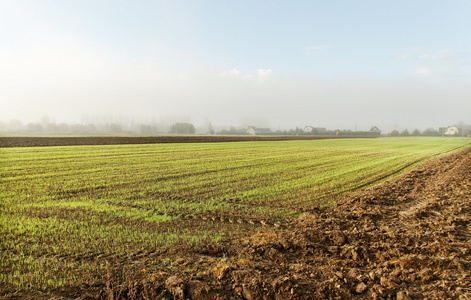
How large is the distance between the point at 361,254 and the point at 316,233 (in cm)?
118

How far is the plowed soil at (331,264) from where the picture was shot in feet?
13.4

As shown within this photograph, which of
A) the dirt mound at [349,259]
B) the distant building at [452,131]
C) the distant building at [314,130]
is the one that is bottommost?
the dirt mound at [349,259]

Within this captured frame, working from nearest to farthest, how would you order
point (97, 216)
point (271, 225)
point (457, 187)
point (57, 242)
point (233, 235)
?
1. point (57, 242)
2. point (233, 235)
3. point (271, 225)
4. point (97, 216)
5. point (457, 187)

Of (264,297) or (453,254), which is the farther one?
(453,254)

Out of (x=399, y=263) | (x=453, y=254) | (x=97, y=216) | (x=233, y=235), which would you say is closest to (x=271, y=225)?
(x=233, y=235)

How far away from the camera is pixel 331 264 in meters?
5.02

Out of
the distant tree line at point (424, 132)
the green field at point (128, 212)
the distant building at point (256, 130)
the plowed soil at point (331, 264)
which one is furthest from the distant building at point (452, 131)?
the plowed soil at point (331, 264)

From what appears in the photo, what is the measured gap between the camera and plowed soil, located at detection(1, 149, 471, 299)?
4.08 metres

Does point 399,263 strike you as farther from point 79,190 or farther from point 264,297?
point 79,190

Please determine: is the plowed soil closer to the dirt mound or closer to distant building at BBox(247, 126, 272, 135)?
the dirt mound

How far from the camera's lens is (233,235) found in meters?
6.64

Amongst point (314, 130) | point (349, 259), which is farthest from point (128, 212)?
point (314, 130)

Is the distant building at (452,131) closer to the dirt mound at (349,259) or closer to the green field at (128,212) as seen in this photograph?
the green field at (128,212)

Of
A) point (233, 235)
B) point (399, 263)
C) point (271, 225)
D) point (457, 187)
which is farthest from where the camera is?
point (457, 187)
